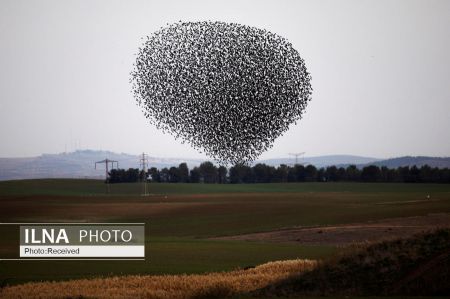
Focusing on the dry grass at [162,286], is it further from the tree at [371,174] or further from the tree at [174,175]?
the tree at [174,175]

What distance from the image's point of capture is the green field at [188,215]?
86.5 ft

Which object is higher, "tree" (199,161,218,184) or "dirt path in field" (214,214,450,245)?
"tree" (199,161,218,184)

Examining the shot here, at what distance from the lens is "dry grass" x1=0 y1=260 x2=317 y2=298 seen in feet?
64.0

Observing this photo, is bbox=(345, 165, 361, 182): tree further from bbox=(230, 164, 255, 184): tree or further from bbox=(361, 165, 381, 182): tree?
bbox=(230, 164, 255, 184): tree

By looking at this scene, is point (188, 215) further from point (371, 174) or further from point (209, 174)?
point (209, 174)

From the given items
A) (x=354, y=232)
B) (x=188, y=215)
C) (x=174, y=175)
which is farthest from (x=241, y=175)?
(x=354, y=232)

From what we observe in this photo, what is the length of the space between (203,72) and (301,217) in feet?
64.3

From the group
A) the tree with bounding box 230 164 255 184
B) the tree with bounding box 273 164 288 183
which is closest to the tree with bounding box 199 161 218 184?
the tree with bounding box 230 164 255 184

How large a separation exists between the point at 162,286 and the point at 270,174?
4221 inches

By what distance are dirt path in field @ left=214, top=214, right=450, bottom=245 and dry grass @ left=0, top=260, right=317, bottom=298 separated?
1561 cm

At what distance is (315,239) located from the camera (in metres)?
39.2

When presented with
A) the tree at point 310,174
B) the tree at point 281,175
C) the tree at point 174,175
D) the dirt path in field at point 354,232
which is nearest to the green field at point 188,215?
the dirt path in field at point 354,232

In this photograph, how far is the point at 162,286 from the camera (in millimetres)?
20922

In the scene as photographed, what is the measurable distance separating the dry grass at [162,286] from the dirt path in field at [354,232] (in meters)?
15.6
